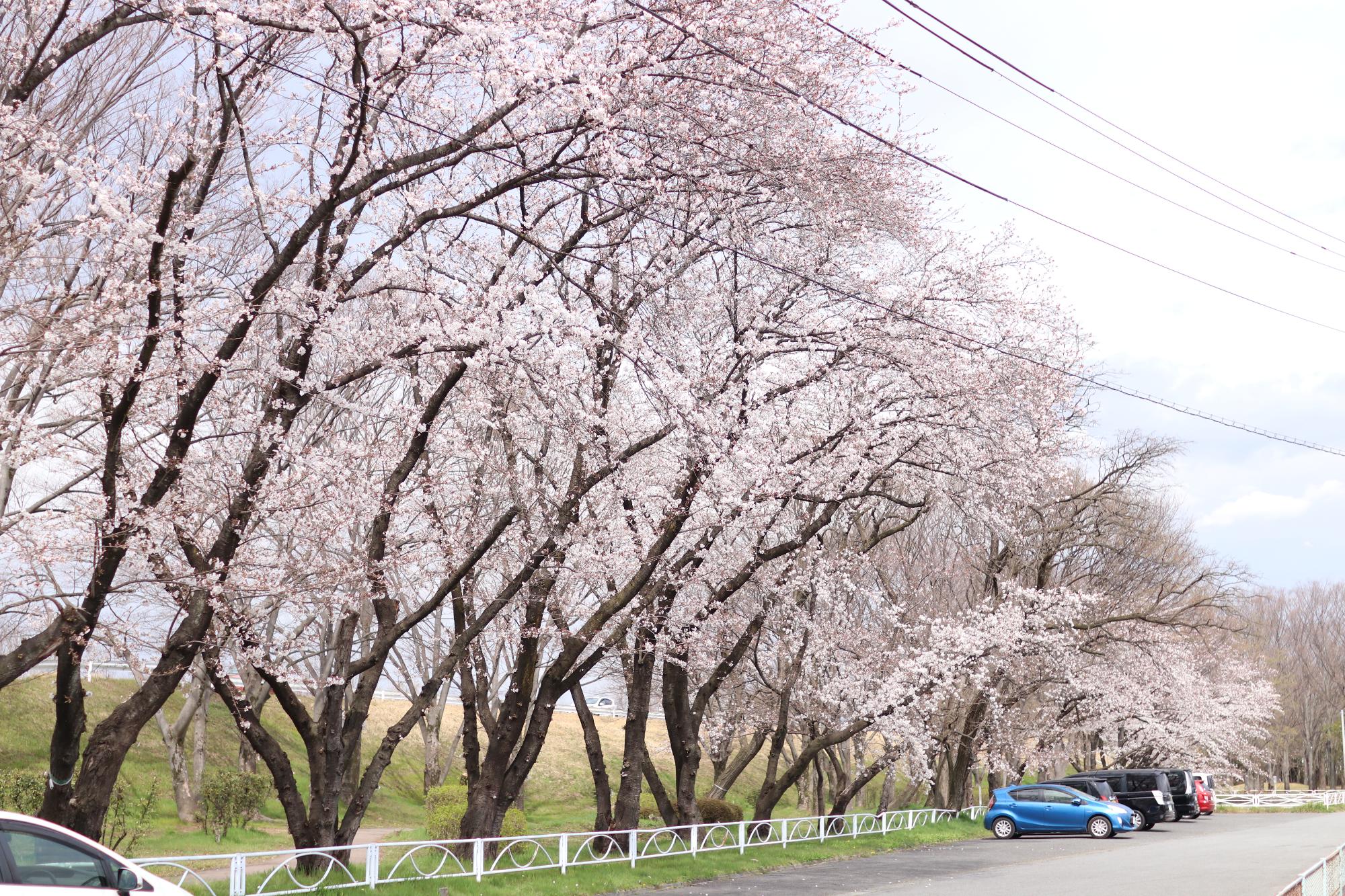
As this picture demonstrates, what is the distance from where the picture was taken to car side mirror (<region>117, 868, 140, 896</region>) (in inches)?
326

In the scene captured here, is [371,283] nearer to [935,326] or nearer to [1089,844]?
Answer: [935,326]

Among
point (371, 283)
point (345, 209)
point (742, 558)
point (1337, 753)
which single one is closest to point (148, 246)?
point (345, 209)

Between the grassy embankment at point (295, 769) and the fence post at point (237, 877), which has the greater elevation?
the fence post at point (237, 877)

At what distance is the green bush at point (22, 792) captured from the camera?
79.5 feet

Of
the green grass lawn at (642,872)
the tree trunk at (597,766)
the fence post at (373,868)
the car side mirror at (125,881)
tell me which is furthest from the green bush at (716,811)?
the car side mirror at (125,881)

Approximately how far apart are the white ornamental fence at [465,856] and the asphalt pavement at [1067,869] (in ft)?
4.79

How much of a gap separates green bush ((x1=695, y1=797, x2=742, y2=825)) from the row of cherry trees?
3349 mm

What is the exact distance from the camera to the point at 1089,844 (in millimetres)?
27453

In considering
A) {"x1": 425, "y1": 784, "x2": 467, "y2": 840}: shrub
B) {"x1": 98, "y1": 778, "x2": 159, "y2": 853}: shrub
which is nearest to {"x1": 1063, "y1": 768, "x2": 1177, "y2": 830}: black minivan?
{"x1": 425, "y1": 784, "x2": 467, "y2": 840}: shrub

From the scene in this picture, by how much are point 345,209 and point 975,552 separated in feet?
91.1

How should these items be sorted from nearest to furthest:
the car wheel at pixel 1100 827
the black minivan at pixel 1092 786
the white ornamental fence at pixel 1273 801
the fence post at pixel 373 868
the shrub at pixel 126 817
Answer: the fence post at pixel 373 868 < the shrub at pixel 126 817 < the car wheel at pixel 1100 827 < the black minivan at pixel 1092 786 < the white ornamental fence at pixel 1273 801

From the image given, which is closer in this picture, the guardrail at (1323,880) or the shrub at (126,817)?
the guardrail at (1323,880)

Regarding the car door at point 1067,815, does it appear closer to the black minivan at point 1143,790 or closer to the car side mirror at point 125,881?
the black minivan at point 1143,790

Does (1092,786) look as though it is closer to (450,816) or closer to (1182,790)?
(1182,790)
